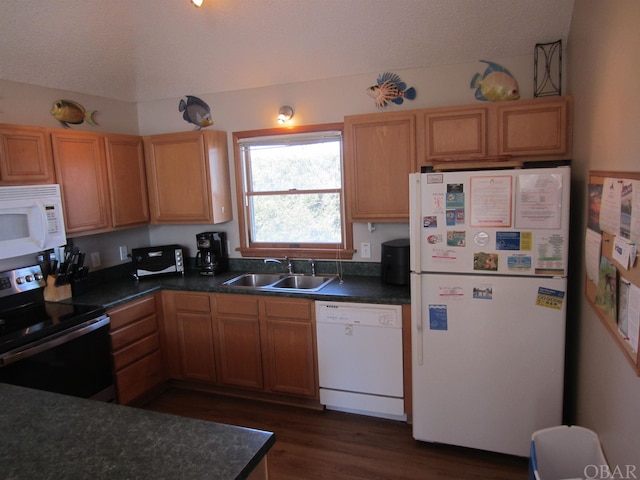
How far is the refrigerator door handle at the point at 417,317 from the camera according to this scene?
238 cm

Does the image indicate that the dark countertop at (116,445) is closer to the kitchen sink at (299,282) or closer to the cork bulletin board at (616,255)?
the cork bulletin board at (616,255)

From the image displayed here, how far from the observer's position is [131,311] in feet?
9.91

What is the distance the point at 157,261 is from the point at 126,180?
0.70 m

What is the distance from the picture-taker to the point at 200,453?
1.12 meters

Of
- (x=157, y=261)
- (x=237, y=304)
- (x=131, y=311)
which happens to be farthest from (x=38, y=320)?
(x=237, y=304)

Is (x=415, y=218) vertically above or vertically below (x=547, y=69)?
below

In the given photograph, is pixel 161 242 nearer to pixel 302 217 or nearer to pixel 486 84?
pixel 302 217

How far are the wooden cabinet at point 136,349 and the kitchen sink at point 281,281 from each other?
0.64 metres

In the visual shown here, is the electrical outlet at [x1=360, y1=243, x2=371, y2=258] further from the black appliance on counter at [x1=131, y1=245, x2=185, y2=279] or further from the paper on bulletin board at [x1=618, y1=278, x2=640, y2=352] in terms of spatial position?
the paper on bulletin board at [x1=618, y1=278, x2=640, y2=352]

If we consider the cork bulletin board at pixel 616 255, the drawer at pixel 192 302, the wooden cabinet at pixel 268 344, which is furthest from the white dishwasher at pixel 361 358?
the cork bulletin board at pixel 616 255

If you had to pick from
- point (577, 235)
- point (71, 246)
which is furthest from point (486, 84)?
point (71, 246)

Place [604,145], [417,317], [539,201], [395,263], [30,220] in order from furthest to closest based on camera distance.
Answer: [395,263] → [30,220] → [417,317] → [539,201] → [604,145]

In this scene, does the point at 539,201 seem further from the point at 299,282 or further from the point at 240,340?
the point at 240,340

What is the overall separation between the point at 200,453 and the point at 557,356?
75.0 inches
